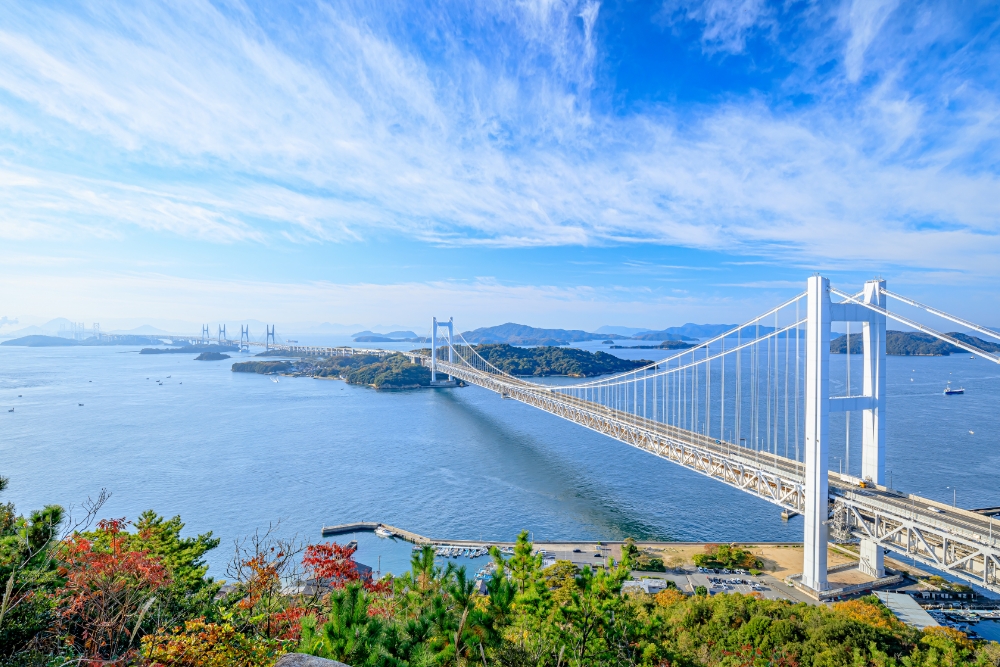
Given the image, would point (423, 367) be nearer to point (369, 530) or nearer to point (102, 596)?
point (369, 530)

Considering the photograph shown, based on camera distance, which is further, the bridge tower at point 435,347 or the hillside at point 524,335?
the hillside at point 524,335

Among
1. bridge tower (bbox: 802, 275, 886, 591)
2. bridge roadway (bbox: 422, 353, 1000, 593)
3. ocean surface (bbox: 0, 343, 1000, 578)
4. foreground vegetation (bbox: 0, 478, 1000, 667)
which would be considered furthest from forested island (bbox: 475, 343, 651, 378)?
foreground vegetation (bbox: 0, 478, 1000, 667)

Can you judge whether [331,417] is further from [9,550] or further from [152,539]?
[9,550]

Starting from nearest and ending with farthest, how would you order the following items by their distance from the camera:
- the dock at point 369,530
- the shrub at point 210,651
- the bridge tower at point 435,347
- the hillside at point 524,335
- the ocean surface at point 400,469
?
the shrub at point 210,651 → the dock at point 369,530 → the ocean surface at point 400,469 → the bridge tower at point 435,347 → the hillside at point 524,335

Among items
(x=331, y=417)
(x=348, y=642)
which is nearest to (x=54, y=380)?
(x=331, y=417)

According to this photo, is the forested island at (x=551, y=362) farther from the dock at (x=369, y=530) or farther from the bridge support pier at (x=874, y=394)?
the bridge support pier at (x=874, y=394)

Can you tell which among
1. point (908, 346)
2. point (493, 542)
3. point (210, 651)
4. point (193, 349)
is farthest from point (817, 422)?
point (193, 349)

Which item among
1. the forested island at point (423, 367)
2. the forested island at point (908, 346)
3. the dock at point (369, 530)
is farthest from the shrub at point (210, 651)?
the forested island at point (908, 346)
